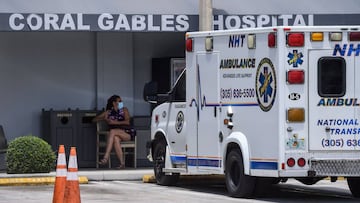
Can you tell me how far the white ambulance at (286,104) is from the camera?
14.5 metres

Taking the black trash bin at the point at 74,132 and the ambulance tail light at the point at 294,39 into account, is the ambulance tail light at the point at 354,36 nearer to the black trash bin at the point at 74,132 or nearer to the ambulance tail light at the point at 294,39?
the ambulance tail light at the point at 294,39

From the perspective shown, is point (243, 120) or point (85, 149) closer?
point (243, 120)

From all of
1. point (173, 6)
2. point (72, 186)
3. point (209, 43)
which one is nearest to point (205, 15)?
point (173, 6)

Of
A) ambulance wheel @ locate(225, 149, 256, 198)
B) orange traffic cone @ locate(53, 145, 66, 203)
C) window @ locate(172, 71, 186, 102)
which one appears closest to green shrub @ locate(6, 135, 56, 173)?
window @ locate(172, 71, 186, 102)

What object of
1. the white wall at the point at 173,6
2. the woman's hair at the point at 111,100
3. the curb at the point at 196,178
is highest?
the white wall at the point at 173,6

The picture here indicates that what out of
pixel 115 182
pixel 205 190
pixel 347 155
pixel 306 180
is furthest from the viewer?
pixel 115 182

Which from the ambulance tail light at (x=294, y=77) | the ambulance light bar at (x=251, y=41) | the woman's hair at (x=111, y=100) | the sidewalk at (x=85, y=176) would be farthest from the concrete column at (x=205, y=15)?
the ambulance tail light at (x=294, y=77)

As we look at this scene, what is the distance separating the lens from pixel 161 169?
59.3 feet

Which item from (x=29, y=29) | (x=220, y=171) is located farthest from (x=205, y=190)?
(x=29, y=29)

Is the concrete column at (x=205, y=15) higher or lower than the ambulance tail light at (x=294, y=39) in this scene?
higher

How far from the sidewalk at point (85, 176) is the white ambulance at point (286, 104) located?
4001 millimetres

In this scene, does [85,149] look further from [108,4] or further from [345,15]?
[345,15]

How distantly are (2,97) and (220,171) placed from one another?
7173 millimetres

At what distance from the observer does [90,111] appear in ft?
71.6
